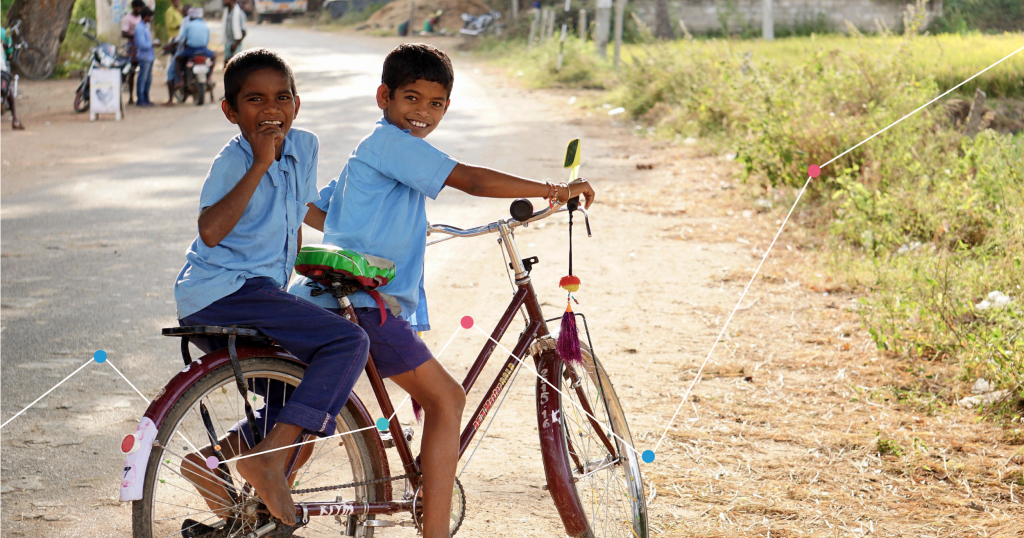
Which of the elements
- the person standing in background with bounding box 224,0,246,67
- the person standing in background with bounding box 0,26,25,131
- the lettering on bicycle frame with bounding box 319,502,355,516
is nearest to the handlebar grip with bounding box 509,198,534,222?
the lettering on bicycle frame with bounding box 319,502,355,516

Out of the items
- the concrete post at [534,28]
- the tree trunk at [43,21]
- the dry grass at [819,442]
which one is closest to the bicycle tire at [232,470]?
the dry grass at [819,442]

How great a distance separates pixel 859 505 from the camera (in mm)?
3312

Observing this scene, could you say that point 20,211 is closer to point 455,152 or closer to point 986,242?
point 455,152

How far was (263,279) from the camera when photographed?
2.36 m

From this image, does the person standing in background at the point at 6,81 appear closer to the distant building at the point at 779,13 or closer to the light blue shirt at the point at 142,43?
the light blue shirt at the point at 142,43

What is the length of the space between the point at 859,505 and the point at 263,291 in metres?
2.30

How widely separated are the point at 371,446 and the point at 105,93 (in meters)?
12.3

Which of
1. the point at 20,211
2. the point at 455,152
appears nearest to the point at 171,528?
the point at 20,211

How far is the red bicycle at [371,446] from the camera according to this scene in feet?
7.35

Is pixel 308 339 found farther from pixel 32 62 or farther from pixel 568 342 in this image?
pixel 32 62

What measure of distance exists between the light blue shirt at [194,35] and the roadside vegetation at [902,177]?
731cm

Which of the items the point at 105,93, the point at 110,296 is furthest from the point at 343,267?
the point at 105,93

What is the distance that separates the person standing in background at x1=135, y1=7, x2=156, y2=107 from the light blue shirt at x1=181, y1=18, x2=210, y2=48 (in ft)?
1.75

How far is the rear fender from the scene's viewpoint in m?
2.16
